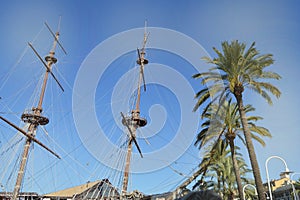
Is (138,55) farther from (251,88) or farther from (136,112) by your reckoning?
(251,88)

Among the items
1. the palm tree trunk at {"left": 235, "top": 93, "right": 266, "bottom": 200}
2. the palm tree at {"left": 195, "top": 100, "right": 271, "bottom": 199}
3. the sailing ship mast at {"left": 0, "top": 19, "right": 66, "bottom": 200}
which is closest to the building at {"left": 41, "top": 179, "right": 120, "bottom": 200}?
the sailing ship mast at {"left": 0, "top": 19, "right": 66, "bottom": 200}

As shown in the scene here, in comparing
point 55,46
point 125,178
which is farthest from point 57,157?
point 55,46

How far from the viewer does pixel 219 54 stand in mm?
22172

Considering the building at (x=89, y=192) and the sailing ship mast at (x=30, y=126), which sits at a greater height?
the sailing ship mast at (x=30, y=126)

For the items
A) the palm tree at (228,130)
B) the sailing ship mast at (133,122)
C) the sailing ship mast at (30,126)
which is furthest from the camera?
the sailing ship mast at (133,122)

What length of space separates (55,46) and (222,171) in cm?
3631

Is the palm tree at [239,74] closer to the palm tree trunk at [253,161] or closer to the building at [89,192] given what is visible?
the palm tree trunk at [253,161]

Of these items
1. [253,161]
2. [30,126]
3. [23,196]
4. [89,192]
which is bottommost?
[23,196]

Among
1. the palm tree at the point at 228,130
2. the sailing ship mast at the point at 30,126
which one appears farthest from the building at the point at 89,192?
the palm tree at the point at 228,130

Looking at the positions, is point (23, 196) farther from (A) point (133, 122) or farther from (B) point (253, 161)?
(B) point (253, 161)

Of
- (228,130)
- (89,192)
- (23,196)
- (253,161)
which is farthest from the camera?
(89,192)

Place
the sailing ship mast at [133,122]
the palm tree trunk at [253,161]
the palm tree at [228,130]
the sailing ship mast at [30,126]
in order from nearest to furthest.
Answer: the palm tree trunk at [253,161] → the palm tree at [228,130] → the sailing ship mast at [30,126] → the sailing ship mast at [133,122]

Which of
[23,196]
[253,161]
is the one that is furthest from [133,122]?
[253,161]

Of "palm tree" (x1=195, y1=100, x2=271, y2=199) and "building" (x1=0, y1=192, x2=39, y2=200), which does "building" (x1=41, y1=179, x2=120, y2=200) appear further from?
"palm tree" (x1=195, y1=100, x2=271, y2=199)
